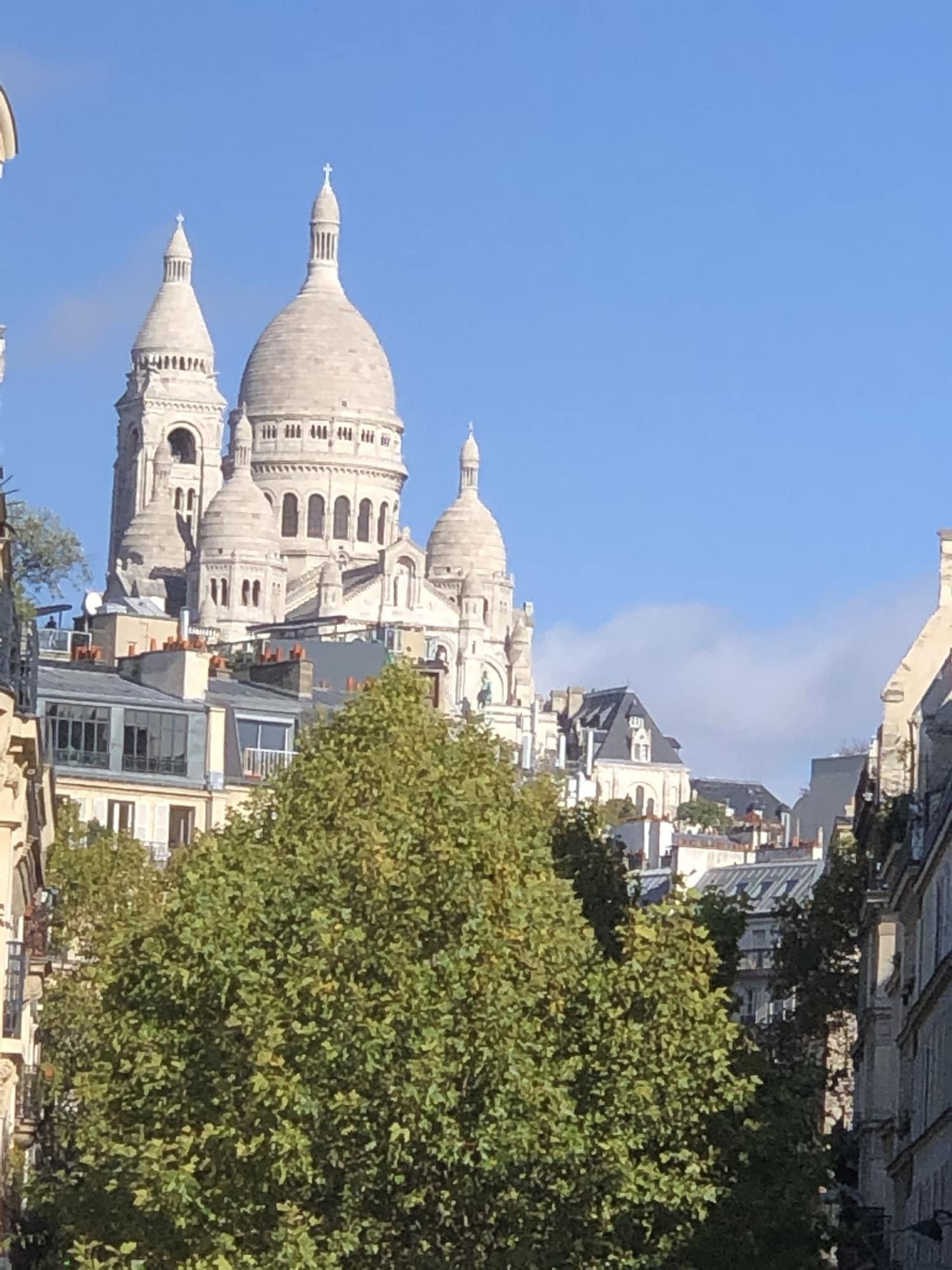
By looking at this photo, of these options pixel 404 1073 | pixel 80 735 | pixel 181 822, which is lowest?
pixel 404 1073

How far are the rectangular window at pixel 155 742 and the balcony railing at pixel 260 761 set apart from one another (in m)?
2.42

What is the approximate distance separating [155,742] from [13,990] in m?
32.2

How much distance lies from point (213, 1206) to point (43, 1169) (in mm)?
15601

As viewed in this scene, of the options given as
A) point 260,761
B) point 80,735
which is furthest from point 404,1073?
point 260,761

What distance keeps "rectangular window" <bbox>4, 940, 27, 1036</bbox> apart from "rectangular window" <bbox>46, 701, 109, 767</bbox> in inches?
1105

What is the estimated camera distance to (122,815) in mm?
82062

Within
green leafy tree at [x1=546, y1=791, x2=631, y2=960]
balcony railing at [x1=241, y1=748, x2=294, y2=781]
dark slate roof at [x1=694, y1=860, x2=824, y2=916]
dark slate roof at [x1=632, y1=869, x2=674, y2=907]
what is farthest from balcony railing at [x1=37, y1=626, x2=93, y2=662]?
green leafy tree at [x1=546, y1=791, x2=631, y2=960]

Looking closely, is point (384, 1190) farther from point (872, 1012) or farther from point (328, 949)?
point (872, 1012)

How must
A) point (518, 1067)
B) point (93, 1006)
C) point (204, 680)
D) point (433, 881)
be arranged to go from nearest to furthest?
point (518, 1067) → point (433, 881) → point (93, 1006) → point (204, 680)

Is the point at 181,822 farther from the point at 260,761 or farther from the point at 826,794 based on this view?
the point at 826,794

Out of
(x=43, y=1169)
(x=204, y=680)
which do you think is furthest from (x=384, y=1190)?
(x=204, y=680)

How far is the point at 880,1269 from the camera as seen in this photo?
60938mm

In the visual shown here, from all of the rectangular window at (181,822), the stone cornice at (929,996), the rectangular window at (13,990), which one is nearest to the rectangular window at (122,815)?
the rectangular window at (181,822)

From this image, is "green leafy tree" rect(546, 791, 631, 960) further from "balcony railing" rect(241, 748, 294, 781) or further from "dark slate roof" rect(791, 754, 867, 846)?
"dark slate roof" rect(791, 754, 867, 846)
